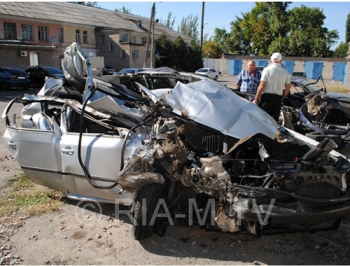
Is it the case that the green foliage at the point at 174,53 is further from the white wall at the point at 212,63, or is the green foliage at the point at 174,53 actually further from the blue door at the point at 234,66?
the white wall at the point at 212,63

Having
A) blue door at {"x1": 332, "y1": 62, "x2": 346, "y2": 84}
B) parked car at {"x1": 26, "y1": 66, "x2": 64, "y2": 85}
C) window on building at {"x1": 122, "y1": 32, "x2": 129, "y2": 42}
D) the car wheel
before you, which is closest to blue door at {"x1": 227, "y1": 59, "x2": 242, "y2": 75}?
blue door at {"x1": 332, "y1": 62, "x2": 346, "y2": 84}

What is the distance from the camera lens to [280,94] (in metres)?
5.95

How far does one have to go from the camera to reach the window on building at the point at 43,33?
102 ft

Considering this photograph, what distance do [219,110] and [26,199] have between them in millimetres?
2715

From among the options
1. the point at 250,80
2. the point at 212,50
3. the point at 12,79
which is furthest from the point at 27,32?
the point at 212,50

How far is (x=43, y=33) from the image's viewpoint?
103 ft

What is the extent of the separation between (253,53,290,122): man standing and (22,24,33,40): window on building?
95.8 ft

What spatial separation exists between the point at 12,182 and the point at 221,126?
3.32m

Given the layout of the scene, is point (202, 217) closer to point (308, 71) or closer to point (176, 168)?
point (176, 168)

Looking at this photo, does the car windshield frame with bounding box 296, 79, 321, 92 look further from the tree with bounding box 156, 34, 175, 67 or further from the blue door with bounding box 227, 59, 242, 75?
the blue door with bounding box 227, 59, 242, 75

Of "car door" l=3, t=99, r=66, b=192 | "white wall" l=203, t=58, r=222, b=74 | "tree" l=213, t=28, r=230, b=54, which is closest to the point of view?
"car door" l=3, t=99, r=66, b=192

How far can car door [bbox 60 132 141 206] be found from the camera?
11.2 feet

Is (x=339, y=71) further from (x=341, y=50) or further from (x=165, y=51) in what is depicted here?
(x=341, y=50)

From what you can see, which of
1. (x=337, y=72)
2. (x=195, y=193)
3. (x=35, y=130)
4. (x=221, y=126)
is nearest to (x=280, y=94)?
(x=221, y=126)
